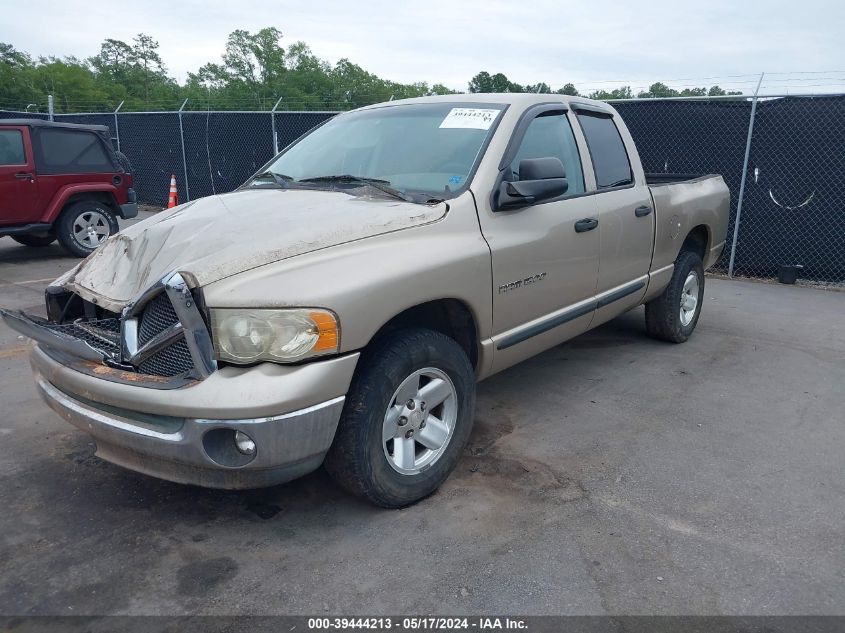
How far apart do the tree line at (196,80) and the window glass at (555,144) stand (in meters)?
28.0

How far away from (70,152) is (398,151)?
7.39 metres

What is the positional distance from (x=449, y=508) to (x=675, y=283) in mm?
3193

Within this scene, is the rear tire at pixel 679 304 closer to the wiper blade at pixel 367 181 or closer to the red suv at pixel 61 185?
the wiper blade at pixel 367 181

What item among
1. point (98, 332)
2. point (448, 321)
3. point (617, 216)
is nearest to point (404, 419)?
point (448, 321)

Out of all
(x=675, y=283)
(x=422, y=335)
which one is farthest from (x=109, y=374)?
(x=675, y=283)

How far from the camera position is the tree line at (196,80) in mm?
35472

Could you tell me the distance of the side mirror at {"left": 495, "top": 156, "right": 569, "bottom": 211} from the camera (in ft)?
11.3

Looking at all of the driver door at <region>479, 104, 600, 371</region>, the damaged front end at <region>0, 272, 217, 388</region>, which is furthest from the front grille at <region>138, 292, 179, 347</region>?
the driver door at <region>479, 104, 600, 371</region>

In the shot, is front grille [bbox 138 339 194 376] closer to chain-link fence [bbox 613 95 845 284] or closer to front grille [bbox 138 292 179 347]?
front grille [bbox 138 292 179 347]

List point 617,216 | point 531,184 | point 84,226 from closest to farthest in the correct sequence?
point 531,184
point 617,216
point 84,226

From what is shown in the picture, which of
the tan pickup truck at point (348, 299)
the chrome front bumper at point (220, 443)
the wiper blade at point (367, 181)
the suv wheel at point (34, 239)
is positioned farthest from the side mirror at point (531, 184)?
the suv wheel at point (34, 239)

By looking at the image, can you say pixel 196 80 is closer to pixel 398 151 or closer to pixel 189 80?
pixel 189 80

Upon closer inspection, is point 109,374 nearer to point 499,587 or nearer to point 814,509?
point 499,587

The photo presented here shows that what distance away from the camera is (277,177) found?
13.3 feet
